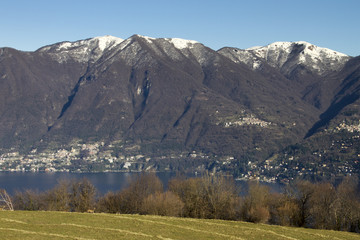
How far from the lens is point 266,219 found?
217 feet

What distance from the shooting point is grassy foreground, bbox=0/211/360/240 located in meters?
40.9

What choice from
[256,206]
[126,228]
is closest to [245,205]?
[256,206]

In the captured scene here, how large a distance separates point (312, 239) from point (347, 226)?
26736 millimetres

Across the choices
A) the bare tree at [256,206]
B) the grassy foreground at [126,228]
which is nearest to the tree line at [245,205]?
the bare tree at [256,206]

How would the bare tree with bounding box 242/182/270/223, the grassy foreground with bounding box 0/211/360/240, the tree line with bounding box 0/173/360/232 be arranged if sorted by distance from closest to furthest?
the grassy foreground with bounding box 0/211/360/240, the bare tree with bounding box 242/182/270/223, the tree line with bounding box 0/173/360/232

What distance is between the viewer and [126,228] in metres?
44.6

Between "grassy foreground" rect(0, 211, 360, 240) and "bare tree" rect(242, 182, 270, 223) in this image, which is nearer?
"grassy foreground" rect(0, 211, 360, 240)

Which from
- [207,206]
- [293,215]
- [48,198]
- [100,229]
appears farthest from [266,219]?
[48,198]

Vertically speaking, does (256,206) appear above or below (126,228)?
below

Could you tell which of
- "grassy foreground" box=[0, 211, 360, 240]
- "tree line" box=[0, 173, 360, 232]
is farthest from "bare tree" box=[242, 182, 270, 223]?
"grassy foreground" box=[0, 211, 360, 240]

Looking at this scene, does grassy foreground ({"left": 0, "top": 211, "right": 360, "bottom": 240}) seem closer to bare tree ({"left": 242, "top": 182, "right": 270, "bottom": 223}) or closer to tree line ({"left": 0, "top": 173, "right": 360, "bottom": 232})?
bare tree ({"left": 242, "top": 182, "right": 270, "bottom": 223})

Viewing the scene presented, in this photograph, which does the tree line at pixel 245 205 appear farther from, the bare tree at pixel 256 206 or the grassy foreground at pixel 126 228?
the grassy foreground at pixel 126 228

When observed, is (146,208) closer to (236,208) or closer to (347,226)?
(236,208)

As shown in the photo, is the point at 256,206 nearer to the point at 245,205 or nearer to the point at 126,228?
the point at 245,205
